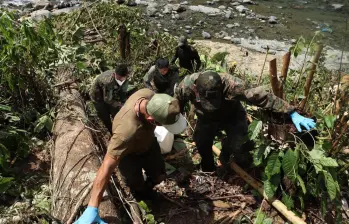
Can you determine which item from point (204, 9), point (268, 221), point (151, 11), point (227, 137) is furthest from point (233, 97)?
point (204, 9)

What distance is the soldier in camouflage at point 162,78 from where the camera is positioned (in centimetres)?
485

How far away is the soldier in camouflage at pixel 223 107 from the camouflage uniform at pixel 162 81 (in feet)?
3.54

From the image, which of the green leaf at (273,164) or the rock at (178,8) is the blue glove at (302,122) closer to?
→ the green leaf at (273,164)

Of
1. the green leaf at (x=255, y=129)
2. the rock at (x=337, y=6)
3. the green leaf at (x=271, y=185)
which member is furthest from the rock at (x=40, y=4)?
the green leaf at (x=271, y=185)

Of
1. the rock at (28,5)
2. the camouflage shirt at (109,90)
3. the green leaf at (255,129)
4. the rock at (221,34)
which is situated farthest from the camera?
the rock at (28,5)

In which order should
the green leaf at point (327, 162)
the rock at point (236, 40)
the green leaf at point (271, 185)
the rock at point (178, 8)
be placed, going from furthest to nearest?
the rock at point (178, 8) < the rock at point (236, 40) < the green leaf at point (271, 185) < the green leaf at point (327, 162)

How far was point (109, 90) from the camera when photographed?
4.58m

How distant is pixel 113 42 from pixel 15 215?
446 cm

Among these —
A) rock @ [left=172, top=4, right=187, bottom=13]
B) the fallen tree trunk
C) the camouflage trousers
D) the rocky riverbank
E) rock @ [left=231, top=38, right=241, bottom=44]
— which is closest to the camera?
the fallen tree trunk

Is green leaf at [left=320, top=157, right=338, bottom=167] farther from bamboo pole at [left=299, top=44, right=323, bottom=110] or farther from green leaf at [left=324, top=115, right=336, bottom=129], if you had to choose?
bamboo pole at [left=299, top=44, right=323, bottom=110]

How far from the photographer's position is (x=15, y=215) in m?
3.09

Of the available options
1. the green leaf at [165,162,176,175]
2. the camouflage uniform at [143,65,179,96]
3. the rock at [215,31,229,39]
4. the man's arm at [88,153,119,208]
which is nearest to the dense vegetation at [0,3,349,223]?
the man's arm at [88,153,119,208]

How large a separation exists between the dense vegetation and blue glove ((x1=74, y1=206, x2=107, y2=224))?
502 millimetres

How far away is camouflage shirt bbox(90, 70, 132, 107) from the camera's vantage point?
4578 millimetres
